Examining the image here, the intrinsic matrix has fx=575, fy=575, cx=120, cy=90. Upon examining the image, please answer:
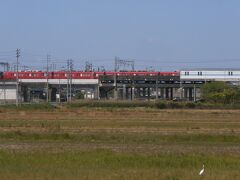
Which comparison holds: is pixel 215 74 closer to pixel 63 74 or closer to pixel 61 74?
pixel 63 74

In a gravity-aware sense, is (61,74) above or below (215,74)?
above

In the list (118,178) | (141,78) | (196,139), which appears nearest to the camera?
(118,178)

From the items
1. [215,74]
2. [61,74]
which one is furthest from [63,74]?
[215,74]

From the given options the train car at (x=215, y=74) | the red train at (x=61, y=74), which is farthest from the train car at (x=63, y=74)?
the train car at (x=215, y=74)

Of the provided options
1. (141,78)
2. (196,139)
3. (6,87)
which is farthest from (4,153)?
(141,78)

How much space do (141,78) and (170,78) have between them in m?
8.41

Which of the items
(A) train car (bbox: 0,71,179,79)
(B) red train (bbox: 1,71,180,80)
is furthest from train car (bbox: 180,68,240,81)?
(A) train car (bbox: 0,71,179,79)

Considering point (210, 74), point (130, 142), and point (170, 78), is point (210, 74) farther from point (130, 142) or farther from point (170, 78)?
point (130, 142)

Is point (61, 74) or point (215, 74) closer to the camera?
point (61, 74)

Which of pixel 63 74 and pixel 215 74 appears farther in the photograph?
pixel 215 74

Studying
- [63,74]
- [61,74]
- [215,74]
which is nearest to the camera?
[61,74]

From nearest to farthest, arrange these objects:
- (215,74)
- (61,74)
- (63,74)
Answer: (61,74) → (63,74) → (215,74)

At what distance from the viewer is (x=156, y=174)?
55.4 ft

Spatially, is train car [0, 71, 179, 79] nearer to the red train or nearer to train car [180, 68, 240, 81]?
the red train
